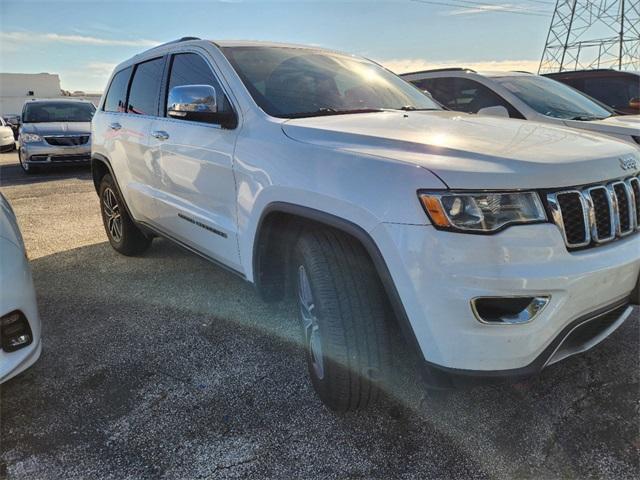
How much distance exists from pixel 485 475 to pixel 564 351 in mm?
583

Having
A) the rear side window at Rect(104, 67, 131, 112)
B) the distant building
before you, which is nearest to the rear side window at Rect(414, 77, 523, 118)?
the rear side window at Rect(104, 67, 131, 112)

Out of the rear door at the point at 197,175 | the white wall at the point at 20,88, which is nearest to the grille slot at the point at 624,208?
the rear door at the point at 197,175

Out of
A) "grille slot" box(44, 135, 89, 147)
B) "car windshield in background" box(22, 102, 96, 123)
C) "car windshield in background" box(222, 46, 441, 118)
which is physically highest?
"car windshield in background" box(222, 46, 441, 118)

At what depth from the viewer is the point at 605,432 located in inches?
87.6

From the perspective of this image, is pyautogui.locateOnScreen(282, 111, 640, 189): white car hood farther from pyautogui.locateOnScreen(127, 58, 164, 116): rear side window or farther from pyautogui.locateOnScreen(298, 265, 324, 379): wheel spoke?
pyautogui.locateOnScreen(127, 58, 164, 116): rear side window

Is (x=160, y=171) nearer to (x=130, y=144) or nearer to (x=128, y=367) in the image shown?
(x=130, y=144)

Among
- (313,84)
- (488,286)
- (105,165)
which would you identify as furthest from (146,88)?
(488,286)

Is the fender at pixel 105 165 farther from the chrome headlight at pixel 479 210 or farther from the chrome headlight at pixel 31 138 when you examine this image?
the chrome headlight at pixel 31 138

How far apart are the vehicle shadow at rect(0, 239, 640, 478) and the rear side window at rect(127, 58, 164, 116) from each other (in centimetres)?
167

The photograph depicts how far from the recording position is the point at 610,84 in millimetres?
8055

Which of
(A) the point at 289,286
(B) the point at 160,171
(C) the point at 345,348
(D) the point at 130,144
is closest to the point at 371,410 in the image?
(C) the point at 345,348

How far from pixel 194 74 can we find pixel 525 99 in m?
3.83

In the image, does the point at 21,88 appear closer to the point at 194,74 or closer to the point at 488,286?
the point at 194,74

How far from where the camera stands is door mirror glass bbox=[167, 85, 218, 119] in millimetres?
2734
